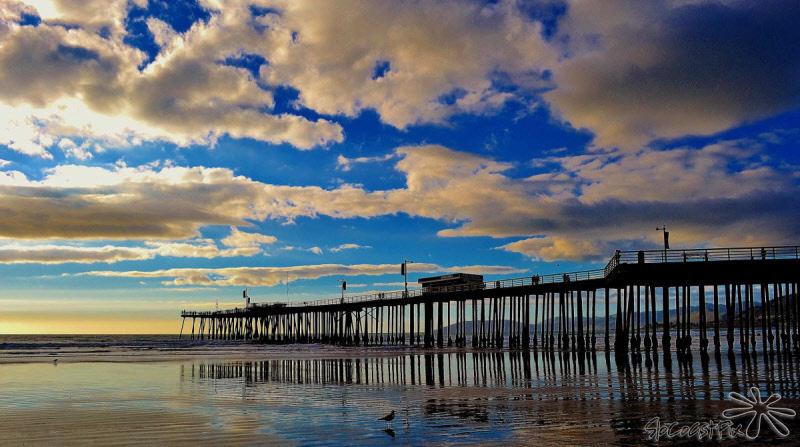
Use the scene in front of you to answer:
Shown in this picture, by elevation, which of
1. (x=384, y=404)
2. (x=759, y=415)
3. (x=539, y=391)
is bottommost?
(x=539, y=391)

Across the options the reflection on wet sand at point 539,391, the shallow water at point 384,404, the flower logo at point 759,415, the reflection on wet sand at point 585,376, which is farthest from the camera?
the reflection on wet sand at point 585,376

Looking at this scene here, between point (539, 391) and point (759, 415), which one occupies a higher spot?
point (759, 415)

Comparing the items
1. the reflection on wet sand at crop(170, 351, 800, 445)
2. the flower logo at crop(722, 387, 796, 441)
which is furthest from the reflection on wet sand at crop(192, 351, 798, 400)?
the flower logo at crop(722, 387, 796, 441)

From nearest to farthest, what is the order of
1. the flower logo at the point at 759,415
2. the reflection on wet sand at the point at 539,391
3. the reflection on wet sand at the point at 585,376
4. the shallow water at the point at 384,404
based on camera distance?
the flower logo at the point at 759,415 → the shallow water at the point at 384,404 → the reflection on wet sand at the point at 539,391 → the reflection on wet sand at the point at 585,376

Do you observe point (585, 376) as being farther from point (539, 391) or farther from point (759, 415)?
point (759, 415)

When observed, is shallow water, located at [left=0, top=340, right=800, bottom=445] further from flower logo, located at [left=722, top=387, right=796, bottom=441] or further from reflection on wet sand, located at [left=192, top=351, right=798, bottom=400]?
flower logo, located at [left=722, top=387, right=796, bottom=441]

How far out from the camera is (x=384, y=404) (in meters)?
16.2

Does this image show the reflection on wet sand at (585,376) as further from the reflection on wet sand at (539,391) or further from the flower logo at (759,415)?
the flower logo at (759,415)

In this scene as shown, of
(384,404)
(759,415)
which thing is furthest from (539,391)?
(759,415)

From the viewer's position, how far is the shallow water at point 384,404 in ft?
37.8

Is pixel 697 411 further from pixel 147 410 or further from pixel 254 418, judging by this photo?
pixel 147 410

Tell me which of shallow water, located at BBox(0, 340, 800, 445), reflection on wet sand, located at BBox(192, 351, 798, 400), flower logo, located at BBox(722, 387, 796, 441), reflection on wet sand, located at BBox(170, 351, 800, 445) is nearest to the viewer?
flower logo, located at BBox(722, 387, 796, 441)

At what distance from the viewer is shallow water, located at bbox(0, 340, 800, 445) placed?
11516mm

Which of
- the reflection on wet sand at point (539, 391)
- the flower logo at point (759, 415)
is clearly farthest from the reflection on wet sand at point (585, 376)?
the flower logo at point (759, 415)
